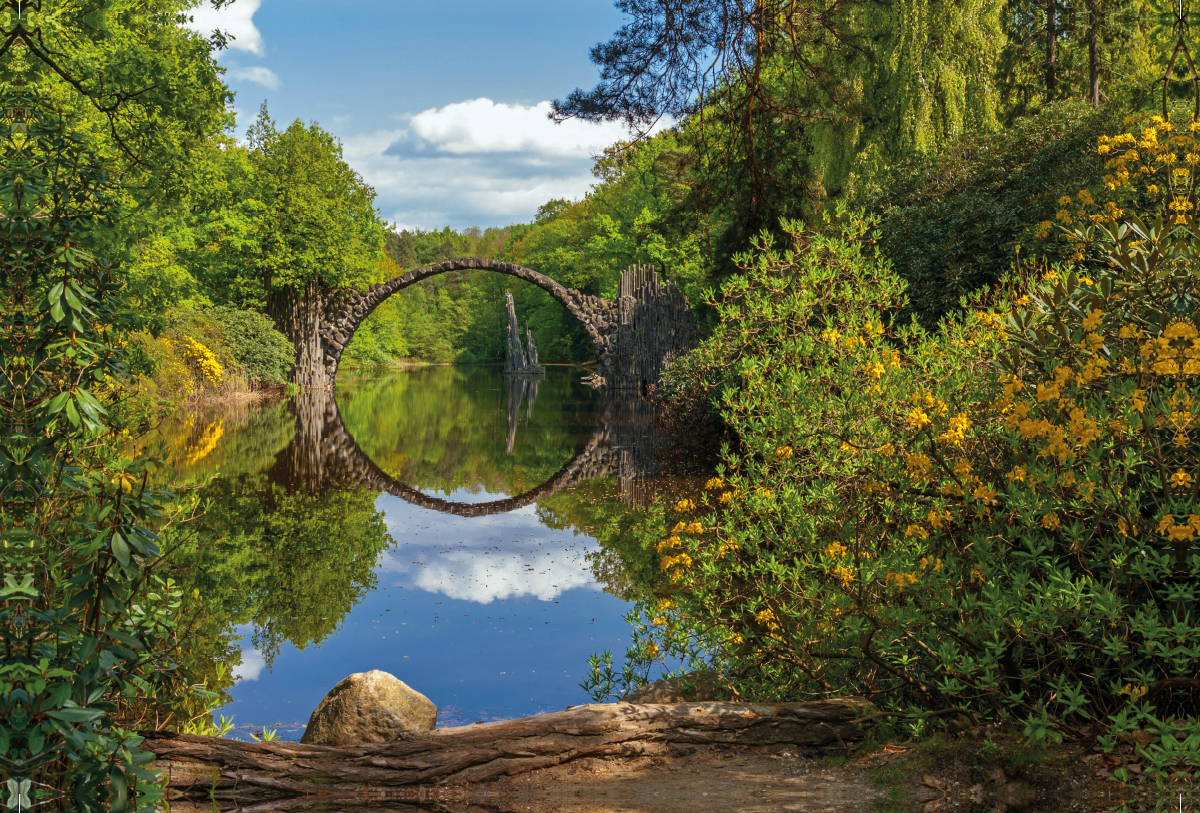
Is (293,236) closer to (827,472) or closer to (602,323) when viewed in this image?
(602,323)

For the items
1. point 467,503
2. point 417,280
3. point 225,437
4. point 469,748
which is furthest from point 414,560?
point 417,280

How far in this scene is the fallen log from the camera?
12.1 ft

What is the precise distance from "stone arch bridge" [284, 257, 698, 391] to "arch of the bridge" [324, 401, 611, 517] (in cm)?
1169

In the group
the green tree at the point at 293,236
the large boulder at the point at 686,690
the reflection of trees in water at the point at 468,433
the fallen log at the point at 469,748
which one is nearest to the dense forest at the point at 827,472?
the large boulder at the point at 686,690

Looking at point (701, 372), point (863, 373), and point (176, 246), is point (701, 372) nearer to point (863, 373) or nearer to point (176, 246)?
point (863, 373)

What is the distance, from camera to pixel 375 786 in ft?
12.4

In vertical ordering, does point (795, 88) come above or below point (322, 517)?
above

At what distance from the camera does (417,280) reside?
32875 millimetres

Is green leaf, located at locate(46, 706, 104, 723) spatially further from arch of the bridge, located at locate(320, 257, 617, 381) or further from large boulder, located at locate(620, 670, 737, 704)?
arch of the bridge, located at locate(320, 257, 617, 381)

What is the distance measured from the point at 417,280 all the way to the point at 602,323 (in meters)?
7.76

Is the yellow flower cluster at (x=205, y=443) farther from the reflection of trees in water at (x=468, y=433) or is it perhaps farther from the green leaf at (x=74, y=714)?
the green leaf at (x=74, y=714)

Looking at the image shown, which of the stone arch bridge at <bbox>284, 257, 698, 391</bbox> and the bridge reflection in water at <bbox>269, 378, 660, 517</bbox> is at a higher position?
the stone arch bridge at <bbox>284, 257, 698, 391</bbox>

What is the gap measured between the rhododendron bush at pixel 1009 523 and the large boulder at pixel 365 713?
1172mm

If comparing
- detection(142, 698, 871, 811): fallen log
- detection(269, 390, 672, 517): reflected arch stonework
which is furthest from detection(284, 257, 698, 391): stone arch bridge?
detection(142, 698, 871, 811): fallen log
